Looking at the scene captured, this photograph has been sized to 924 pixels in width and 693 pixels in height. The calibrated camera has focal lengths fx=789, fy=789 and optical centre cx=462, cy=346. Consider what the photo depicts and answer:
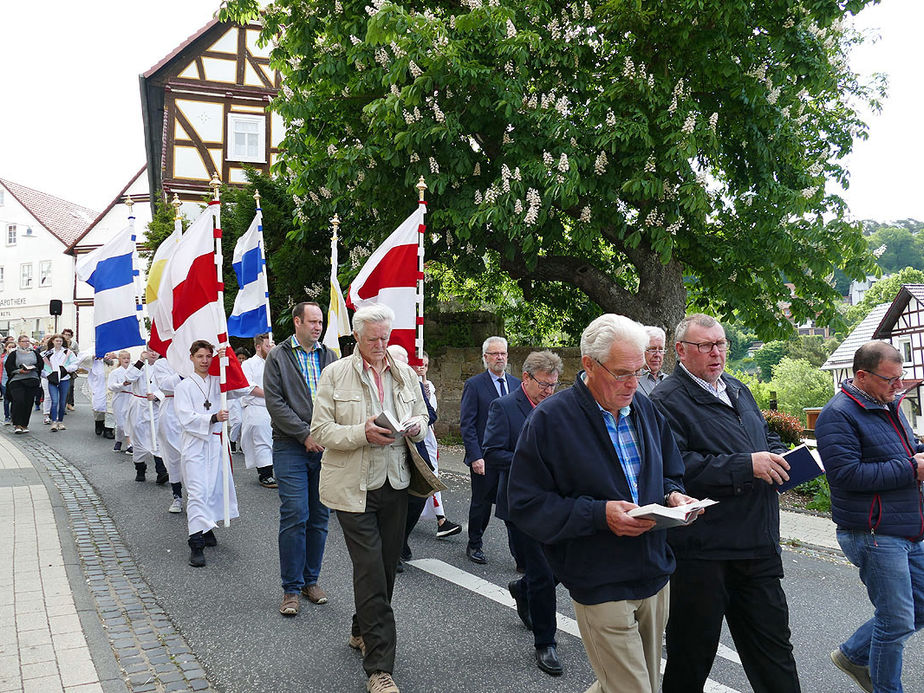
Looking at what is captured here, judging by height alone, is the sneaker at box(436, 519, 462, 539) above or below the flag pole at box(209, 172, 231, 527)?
Result: below

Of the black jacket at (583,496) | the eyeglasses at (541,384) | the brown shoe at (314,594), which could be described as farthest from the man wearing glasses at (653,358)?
the brown shoe at (314,594)

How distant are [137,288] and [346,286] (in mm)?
3423

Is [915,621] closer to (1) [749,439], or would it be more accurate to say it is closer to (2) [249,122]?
(1) [749,439]

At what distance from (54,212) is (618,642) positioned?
2425 inches

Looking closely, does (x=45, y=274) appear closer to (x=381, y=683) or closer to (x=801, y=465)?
(x=381, y=683)

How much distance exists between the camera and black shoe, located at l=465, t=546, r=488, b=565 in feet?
22.1

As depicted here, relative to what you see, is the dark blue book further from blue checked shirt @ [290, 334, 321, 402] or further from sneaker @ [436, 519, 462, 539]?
sneaker @ [436, 519, 462, 539]

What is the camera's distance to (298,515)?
17.5 feet

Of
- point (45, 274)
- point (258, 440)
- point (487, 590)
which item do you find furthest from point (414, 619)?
point (45, 274)

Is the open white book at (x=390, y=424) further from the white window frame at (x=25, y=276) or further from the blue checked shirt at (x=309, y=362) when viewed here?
the white window frame at (x=25, y=276)

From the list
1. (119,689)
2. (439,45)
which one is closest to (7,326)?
(439,45)

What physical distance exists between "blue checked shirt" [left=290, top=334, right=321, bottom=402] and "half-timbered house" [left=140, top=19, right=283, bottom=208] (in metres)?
21.3

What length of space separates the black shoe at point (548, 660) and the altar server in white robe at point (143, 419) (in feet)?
21.0

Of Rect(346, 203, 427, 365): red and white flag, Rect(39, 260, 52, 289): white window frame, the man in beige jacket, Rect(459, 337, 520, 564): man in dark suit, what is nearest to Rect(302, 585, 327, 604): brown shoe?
the man in beige jacket
